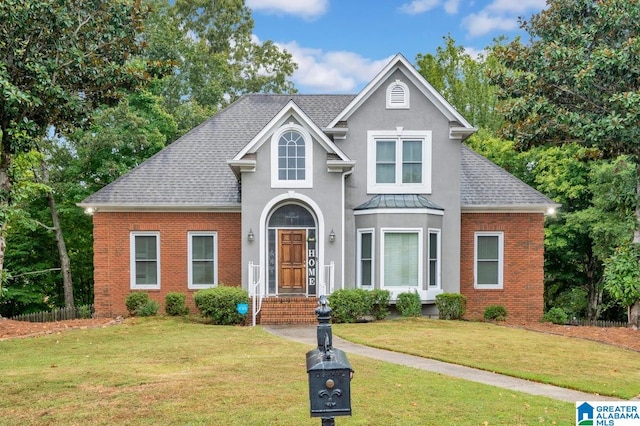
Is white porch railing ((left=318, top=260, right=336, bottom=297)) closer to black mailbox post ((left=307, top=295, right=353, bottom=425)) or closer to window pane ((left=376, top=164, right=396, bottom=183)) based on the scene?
window pane ((left=376, top=164, right=396, bottom=183))

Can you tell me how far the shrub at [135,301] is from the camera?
19859 millimetres

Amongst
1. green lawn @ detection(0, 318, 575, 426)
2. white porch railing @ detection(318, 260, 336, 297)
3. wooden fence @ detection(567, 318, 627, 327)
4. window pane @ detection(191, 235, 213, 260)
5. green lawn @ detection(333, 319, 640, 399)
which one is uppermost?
window pane @ detection(191, 235, 213, 260)

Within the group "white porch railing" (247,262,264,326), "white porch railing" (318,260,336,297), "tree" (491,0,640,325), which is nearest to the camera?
"tree" (491,0,640,325)

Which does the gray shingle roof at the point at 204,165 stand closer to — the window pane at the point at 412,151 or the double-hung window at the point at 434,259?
the window pane at the point at 412,151

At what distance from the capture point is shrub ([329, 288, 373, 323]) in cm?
1820

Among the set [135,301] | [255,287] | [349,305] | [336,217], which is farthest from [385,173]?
[135,301]

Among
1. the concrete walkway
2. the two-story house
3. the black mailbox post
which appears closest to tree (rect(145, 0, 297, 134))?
the two-story house

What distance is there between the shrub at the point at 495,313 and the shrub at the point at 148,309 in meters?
10.7

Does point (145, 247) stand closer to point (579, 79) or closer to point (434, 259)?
point (434, 259)

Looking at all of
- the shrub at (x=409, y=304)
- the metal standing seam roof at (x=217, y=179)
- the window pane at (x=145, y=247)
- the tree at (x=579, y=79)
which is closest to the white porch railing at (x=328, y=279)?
the shrub at (x=409, y=304)

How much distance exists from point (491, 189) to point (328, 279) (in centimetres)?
661

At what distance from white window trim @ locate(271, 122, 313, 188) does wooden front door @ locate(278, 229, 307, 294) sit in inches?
67.4

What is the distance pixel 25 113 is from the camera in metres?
14.6

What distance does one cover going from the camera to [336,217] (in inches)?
776
